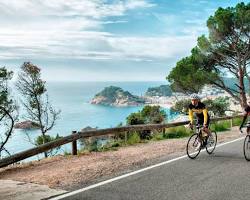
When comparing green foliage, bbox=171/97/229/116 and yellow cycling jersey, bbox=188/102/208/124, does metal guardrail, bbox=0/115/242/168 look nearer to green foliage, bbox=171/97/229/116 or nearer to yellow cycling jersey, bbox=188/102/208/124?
yellow cycling jersey, bbox=188/102/208/124

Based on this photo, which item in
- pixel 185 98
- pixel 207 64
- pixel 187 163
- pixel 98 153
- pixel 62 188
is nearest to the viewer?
pixel 62 188

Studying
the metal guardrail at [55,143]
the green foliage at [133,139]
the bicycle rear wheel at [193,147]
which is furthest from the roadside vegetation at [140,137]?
the bicycle rear wheel at [193,147]

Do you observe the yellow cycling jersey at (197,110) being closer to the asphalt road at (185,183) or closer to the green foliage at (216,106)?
the asphalt road at (185,183)

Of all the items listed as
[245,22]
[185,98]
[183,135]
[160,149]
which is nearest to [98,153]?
[160,149]

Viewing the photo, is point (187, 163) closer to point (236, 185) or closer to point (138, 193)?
point (236, 185)

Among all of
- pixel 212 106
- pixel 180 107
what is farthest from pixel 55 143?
pixel 212 106

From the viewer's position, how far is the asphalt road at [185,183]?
296 inches

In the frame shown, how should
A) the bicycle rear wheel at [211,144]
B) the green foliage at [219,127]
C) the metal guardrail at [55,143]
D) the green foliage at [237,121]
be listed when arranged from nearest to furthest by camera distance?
the metal guardrail at [55,143]
the bicycle rear wheel at [211,144]
the green foliage at [219,127]
the green foliage at [237,121]

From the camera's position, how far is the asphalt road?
7516 millimetres

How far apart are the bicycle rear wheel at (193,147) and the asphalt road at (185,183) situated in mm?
519

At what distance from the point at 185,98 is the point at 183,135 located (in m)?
22.9

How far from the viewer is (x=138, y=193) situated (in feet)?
25.2

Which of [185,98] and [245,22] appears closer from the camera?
[245,22]

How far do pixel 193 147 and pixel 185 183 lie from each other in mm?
3764
